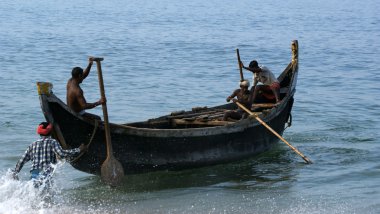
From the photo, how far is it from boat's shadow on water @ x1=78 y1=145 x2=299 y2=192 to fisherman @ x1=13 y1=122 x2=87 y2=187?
179 centimetres

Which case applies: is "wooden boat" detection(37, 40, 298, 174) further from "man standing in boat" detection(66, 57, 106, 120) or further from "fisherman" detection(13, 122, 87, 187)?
"fisherman" detection(13, 122, 87, 187)

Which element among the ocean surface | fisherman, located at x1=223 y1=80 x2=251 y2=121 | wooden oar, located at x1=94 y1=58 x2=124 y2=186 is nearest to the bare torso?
wooden oar, located at x1=94 y1=58 x2=124 y2=186

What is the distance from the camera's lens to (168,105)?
62.6ft

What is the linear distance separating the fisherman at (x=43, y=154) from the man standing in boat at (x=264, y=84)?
4888mm

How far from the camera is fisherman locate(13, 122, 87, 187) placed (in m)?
8.84

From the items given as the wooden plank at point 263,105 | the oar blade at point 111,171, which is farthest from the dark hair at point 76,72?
the wooden plank at point 263,105

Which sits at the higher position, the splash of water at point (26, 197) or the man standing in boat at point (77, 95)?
the man standing in boat at point (77, 95)

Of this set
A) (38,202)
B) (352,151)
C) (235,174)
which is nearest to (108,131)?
(38,202)

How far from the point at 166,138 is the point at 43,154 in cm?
217

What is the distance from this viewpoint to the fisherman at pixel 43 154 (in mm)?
8844

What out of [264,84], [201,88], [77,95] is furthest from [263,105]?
[201,88]

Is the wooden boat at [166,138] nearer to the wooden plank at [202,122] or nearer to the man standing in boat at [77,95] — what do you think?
the wooden plank at [202,122]

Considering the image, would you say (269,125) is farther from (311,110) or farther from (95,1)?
(95,1)

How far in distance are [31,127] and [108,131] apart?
6.75 meters
